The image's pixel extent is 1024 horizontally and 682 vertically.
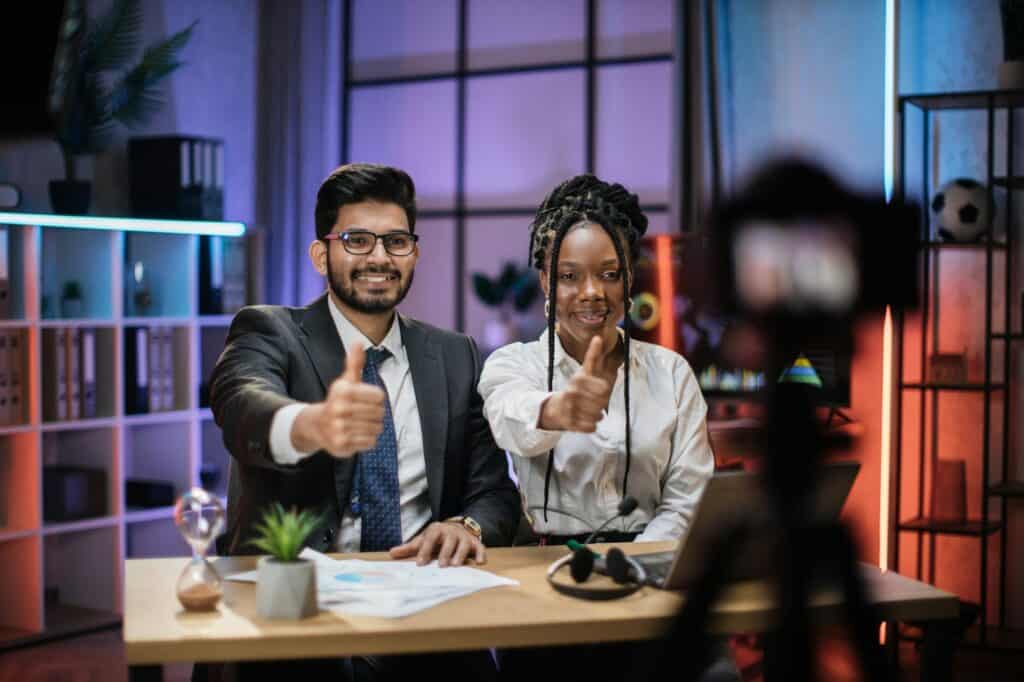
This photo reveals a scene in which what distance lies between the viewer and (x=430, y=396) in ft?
7.36

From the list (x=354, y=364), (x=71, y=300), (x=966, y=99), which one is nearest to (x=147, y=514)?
(x=71, y=300)

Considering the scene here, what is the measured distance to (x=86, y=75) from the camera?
4.57 meters

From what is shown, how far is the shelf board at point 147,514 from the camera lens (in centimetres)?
430

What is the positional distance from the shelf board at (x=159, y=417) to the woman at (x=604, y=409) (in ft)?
8.12

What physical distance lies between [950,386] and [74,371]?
3.04 meters

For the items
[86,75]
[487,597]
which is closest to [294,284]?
[86,75]

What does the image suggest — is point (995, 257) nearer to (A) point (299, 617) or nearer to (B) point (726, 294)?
(A) point (299, 617)

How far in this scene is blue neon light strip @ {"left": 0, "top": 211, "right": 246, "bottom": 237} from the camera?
153 inches

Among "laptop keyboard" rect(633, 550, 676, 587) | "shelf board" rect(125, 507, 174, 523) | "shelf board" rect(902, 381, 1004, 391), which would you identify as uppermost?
"shelf board" rect(902, 381, 1004, 391)

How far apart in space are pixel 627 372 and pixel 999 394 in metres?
2.32

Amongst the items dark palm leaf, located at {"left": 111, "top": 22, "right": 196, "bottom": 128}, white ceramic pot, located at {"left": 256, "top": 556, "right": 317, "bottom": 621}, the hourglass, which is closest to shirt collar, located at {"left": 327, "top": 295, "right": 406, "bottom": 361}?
the hourglass

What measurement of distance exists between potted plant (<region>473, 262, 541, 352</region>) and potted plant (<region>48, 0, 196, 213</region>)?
66.9 inches

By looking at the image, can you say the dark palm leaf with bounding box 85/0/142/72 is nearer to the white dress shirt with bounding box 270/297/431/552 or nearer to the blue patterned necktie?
the white dress shirt with bounding box 270/297/431/552

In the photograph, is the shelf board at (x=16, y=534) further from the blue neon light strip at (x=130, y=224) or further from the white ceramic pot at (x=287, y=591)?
the white ceramic pot at (x=287, y=591)
